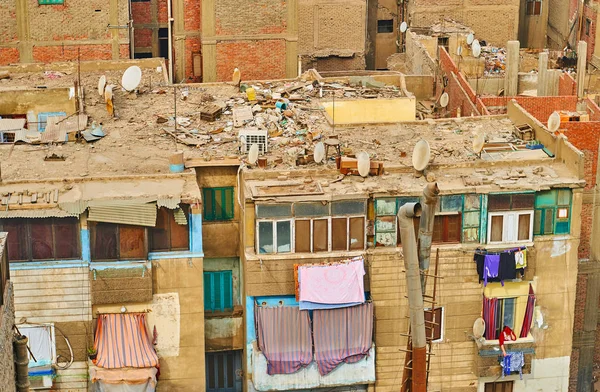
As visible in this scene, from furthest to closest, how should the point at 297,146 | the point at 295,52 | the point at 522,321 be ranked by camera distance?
the point at 295,52 → the point at 297,146 → the point at 522,321

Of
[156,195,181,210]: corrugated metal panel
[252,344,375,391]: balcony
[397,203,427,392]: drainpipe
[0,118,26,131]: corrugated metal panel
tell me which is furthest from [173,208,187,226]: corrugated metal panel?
[397,203,427,392]: drainpipe

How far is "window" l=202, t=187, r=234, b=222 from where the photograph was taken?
3953cm

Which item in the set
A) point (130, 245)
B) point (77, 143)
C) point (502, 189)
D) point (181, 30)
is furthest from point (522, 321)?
point (181, 30)

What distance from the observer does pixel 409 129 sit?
44.8 m

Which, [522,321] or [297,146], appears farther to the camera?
[297,146]

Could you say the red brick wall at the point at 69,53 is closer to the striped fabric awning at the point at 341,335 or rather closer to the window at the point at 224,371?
the window at the point at 224,371

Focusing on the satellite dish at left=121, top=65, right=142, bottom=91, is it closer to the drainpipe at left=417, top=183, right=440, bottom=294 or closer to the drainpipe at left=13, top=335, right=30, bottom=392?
the drainpipe at left=417, top=183, right=440, bottom=294

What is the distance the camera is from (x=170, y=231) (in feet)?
121

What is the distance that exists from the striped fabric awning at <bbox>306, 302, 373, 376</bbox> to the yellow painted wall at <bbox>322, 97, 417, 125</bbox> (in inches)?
399

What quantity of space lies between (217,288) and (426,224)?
14.8m

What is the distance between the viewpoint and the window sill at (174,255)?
1454 inches

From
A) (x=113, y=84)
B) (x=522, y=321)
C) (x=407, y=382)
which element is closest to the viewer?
(x=407, y=382)

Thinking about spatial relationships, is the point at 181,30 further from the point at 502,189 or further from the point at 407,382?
the point at 407,382

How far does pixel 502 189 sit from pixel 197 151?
928 centimetres
